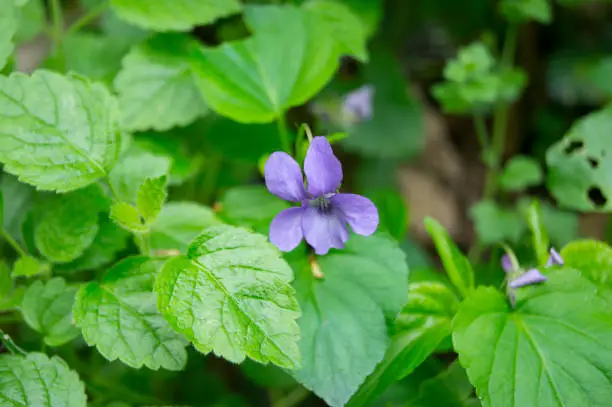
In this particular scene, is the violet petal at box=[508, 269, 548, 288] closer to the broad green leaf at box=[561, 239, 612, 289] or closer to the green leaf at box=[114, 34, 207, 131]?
the broad green leaf at box=[561, 239, 612, 289]

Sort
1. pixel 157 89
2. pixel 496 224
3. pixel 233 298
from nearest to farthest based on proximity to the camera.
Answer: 1. pixel 233 298
2. pixel 157 89
3. pixel 496 224

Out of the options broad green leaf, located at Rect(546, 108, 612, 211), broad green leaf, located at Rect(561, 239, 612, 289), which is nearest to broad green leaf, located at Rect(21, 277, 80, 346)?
broad green leaf, located at Rect(561, 239, 612, 289)

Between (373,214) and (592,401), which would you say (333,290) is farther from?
(592,401)

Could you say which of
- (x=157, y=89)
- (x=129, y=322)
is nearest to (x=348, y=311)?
(x=129, y=322)

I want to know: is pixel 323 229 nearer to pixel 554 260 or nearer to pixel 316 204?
pixel 316 204

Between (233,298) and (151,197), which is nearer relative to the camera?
(233,298)

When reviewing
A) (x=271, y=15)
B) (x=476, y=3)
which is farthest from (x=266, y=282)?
(x=476, y=3)

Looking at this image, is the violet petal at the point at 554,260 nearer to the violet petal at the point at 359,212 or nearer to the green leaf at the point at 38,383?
the violet petal at the point at 359,212

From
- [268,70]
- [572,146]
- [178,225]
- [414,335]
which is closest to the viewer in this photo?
[414,335]
